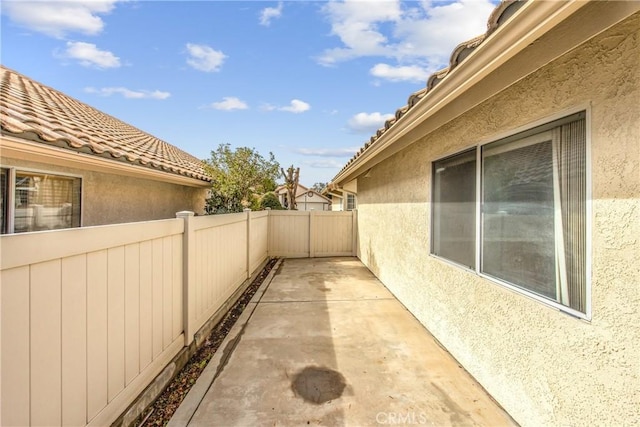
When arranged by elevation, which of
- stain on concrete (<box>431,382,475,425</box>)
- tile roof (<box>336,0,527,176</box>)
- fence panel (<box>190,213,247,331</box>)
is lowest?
stain on concrete (<box>431,382,475,425</box>)

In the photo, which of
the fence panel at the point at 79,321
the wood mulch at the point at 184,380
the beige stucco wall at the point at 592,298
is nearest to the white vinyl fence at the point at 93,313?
the fence panel at the point at 79,321

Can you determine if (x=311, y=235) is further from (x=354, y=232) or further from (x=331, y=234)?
(x=354, y=232)

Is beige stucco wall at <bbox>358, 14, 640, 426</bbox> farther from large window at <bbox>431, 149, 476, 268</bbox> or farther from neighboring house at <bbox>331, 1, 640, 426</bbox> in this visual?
large window at <bbox>431, 149, 476, 268</bbox>

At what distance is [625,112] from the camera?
1854 mm

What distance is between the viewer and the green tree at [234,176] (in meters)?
7.59

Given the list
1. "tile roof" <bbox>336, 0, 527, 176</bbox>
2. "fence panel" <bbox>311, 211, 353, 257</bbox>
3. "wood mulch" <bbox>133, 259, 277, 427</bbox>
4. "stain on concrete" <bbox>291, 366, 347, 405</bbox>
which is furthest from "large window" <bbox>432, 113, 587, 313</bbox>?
"fence panel" <bbox>311, 211, 353, 257</bbox>

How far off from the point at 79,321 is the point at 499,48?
3581 mm

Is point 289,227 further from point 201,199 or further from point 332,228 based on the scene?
point 201,199

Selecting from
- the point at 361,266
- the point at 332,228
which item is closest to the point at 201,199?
the point at 332,228

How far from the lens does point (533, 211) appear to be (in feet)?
8.64

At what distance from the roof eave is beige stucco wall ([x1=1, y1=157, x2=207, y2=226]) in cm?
499

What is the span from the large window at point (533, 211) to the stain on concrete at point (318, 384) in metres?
2.14

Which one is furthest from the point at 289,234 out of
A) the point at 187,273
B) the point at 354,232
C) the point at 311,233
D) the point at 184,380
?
the point at 184,380

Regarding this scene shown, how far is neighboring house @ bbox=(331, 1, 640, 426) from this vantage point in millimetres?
1821
